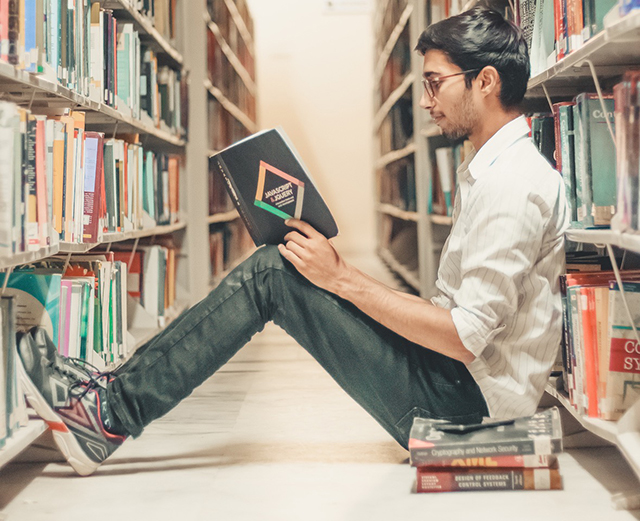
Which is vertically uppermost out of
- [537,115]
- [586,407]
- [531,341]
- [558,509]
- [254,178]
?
[537,115]

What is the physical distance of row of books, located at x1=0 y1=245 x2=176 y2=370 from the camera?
1575 millimetres

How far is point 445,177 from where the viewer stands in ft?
10.5

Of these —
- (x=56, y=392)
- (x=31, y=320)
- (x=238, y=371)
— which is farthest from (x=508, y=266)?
(x=238, y=371)

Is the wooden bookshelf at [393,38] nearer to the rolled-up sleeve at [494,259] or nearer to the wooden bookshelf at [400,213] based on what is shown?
the wooden bookshelf at [400,213]

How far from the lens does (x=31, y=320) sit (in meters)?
1.57

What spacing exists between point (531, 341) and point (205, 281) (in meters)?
2.45

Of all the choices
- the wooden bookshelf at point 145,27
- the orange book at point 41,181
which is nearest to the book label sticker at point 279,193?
the orange book at point 41,181

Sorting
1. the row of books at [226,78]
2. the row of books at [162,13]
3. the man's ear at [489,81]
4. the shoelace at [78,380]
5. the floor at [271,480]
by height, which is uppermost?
the row of books at [226,78]

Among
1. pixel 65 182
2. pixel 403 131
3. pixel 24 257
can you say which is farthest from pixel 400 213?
pixel 24 257

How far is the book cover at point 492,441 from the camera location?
4.09 feet

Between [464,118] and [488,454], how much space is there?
649 mm

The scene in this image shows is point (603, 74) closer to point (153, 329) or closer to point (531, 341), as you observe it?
point (531, 341)

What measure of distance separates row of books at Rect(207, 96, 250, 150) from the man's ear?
8.46 feet

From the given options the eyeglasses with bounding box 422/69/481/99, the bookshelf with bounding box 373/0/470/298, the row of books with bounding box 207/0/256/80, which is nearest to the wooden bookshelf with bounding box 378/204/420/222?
the bookshelf with bounding box 373/0/470/298
